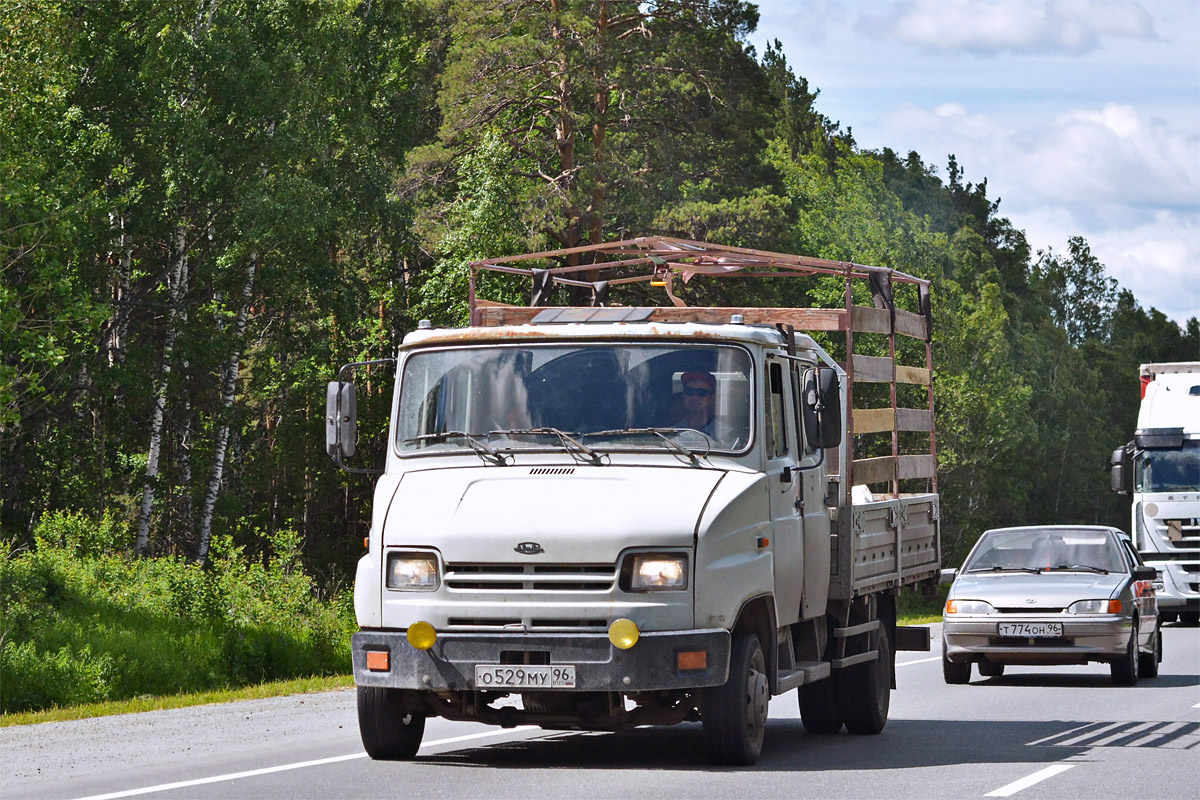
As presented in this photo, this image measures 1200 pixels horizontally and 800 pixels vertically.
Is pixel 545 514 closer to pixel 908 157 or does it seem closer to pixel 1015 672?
pixel 1015 672

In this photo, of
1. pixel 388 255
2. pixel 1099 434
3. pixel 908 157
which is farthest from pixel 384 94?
pixel 1099 434

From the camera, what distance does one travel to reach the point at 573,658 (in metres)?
9.23

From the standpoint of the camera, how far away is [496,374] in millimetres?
10438

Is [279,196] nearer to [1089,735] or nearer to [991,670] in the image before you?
[991,670]

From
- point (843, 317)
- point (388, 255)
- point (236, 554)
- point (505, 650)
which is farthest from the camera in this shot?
point (388, 255)

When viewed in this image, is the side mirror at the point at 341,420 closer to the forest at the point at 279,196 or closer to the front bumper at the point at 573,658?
the front bumper at the point at 573,658

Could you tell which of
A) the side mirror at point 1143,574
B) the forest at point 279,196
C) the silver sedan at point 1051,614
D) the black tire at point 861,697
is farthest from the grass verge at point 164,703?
the forest at point 279,196

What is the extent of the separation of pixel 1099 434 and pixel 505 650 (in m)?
92.5

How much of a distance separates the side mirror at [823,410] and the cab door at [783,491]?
20 cm

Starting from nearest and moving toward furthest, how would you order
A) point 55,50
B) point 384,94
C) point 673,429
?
point 673,429, point 55,50, point 384,94

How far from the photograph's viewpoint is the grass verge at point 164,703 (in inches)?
580

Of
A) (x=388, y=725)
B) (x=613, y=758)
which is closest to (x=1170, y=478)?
(x=613, y=758)

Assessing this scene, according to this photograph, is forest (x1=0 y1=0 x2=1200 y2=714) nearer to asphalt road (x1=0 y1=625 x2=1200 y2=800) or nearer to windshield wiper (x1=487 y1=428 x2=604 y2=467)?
asphalt road (x1=0 y1=625 x2=1200 y2=800)

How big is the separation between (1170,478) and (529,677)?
23911mm
